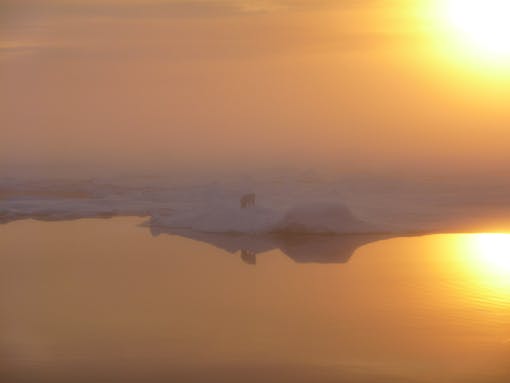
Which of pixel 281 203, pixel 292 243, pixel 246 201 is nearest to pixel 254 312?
pixel 292 243

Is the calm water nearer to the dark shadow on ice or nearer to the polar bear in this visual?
the dark shadow on ice

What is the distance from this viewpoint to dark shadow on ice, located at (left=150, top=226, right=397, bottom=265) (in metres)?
6.65

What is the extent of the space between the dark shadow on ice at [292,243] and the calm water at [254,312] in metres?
0.05

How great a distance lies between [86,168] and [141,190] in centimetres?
656

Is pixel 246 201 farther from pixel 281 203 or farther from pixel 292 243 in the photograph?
pixel 292 243

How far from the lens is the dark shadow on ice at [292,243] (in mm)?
6646

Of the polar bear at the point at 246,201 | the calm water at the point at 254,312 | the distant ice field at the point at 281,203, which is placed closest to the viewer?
the calm water at the point at 254,312

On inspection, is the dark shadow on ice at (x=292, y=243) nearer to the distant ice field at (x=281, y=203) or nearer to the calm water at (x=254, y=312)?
the calm water at (x=254, y=312)

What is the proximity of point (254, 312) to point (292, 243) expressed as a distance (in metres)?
2.87

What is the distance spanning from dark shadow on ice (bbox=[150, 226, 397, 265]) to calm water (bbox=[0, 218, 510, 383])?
0.16 feet

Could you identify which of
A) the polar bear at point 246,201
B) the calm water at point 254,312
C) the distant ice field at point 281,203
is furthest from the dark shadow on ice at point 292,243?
the polar bear at point 246,201

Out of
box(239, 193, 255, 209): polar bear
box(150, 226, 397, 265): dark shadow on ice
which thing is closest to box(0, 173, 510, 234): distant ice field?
box(239, 193, 255, 209): polar bear

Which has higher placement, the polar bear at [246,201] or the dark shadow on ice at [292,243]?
the polar bear at [246,201]

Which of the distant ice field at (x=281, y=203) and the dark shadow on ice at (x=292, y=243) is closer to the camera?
the dark shadow on ice at (x=292, y=243)
